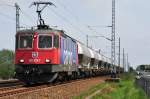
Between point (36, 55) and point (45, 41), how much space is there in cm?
121

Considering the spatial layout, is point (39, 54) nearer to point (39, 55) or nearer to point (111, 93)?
point (39, 55)

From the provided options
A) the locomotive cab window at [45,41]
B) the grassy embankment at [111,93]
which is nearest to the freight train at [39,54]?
the locomotive cab window at [45,41]

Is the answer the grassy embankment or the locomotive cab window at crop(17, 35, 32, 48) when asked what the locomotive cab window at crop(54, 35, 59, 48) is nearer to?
the locomotive cab window at crop(17, 35, 32, 48)

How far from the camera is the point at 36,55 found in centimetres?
3038

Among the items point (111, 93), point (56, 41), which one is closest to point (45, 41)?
point (56, 41)

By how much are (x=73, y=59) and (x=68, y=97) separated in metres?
17.2

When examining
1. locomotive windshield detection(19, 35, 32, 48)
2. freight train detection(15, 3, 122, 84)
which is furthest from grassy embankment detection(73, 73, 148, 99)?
locomotive windshield detection(19, 35, 32, 48)

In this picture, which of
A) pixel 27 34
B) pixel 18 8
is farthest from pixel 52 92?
pixel 18 8

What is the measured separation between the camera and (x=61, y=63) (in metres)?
31.8

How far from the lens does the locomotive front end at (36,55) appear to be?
98.6 ft

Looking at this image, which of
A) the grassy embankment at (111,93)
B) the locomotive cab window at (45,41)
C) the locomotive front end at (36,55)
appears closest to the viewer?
the grassy embankment at (111,93)

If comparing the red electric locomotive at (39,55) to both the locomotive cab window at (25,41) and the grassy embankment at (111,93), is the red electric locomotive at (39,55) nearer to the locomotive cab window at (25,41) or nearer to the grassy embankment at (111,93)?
the locomotive cab window at (25,41)

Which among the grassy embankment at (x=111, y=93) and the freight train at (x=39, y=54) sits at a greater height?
the freight train at (x=39, y=54)

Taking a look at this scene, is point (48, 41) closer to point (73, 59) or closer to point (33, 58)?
point (33, 58)
